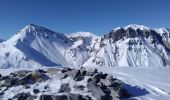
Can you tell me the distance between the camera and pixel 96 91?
2230cm

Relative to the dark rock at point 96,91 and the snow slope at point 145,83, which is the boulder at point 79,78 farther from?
the dark rock at point 96,91

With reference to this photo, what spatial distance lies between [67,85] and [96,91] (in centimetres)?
283

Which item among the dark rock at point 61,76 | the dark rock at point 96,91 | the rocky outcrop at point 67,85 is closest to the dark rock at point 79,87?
the rocky outcrop at point 67,85

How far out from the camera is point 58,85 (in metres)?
24.5

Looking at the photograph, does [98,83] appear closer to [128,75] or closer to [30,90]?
[30,90]

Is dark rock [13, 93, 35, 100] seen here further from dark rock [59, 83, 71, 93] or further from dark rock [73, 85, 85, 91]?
dark rock [73, 85, 85, 91]

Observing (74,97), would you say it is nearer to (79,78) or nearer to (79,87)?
(79,87)

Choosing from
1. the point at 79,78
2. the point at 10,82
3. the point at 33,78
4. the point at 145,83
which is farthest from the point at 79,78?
the point at 145,83

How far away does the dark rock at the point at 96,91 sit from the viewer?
21.6 m

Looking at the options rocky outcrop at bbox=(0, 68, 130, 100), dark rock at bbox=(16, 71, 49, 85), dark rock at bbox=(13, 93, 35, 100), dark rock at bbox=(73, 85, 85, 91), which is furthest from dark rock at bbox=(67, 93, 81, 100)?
dark rock at bbox=(16, 71, 49, 85)

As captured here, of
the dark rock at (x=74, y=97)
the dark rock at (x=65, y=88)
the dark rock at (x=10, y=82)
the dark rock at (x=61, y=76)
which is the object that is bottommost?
the dark rock at (x=74, y=97)

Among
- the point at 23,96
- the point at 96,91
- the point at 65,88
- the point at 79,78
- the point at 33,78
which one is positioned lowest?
the point at 23,96

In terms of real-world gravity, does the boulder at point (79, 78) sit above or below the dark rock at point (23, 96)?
above

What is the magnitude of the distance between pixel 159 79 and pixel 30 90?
12.7 m
